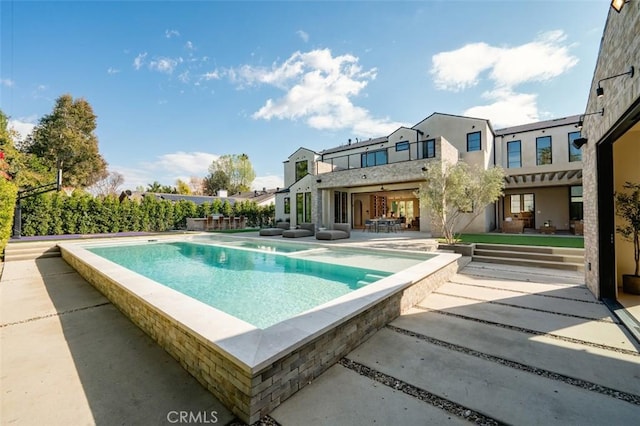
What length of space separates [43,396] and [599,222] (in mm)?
8500

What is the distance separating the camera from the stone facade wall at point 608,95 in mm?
3217

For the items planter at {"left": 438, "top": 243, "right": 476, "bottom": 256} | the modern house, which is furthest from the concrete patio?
the modern house

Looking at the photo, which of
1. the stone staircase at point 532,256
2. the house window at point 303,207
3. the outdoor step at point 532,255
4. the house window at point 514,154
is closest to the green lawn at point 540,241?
the stone staircase at point 532,256

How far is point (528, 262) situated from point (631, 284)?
291 cm

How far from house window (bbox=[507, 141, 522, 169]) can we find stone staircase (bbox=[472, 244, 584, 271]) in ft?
36.0

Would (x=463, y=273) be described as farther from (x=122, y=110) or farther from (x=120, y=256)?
(x=122, y=110)

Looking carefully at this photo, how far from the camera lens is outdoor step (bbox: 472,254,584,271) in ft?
25.5

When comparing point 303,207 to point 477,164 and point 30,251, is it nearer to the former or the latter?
point 477,164

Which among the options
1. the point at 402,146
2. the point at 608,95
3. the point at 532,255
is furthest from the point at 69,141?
the point at 532,255

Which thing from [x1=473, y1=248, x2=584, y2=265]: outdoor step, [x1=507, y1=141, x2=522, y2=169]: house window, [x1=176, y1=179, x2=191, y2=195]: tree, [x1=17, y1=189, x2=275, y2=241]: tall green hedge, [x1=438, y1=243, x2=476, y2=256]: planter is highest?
[x1=176, y1=179, x2=191, y2=195]: tree

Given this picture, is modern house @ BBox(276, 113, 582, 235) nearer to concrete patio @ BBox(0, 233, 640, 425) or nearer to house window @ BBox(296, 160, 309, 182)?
house window @ BBox(296, 160, 309, 182)

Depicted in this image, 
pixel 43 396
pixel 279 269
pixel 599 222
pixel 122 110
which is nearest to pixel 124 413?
pixel 43 396

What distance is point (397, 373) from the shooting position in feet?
9.17

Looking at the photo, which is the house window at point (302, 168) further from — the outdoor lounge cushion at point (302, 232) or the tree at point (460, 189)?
the tree at point (460, 189)
